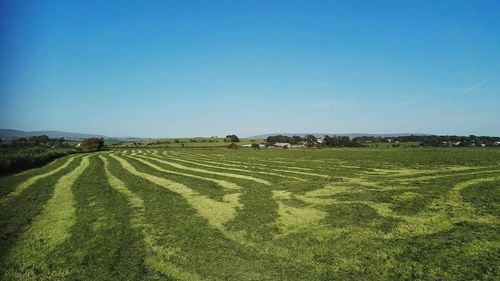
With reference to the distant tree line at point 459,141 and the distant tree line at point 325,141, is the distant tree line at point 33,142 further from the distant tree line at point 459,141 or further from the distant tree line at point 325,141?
the distant tree line at point 459,141

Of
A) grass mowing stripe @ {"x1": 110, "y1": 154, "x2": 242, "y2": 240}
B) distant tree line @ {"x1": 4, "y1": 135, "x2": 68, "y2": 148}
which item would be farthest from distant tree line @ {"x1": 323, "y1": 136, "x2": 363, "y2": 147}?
grass mowing stripe @ {"x1": 110, "y1": 154, "x2": 242, "y2": 240}

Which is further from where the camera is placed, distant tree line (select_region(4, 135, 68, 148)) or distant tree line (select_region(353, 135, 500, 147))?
distant tree line (select_region(353, 135, 500, 147))

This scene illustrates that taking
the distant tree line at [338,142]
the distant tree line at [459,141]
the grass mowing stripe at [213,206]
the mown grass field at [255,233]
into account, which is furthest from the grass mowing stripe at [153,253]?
the distant tree line at [338,142]

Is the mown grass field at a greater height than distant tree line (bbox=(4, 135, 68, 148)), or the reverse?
distant tree line (bbox=(4, 135, 68, 148))

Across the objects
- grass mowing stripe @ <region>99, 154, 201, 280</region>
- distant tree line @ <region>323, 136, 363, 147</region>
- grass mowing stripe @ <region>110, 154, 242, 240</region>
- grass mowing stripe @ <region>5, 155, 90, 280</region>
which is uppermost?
distant tree line @ <region>323, 136, 363, 147</region>

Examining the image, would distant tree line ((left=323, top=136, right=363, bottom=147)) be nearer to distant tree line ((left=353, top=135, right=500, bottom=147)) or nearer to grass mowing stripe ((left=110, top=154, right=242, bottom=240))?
distant tree line ((left=353, top=135, right=500, bottom=147))

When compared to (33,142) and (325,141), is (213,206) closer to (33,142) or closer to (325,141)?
(33,142)
